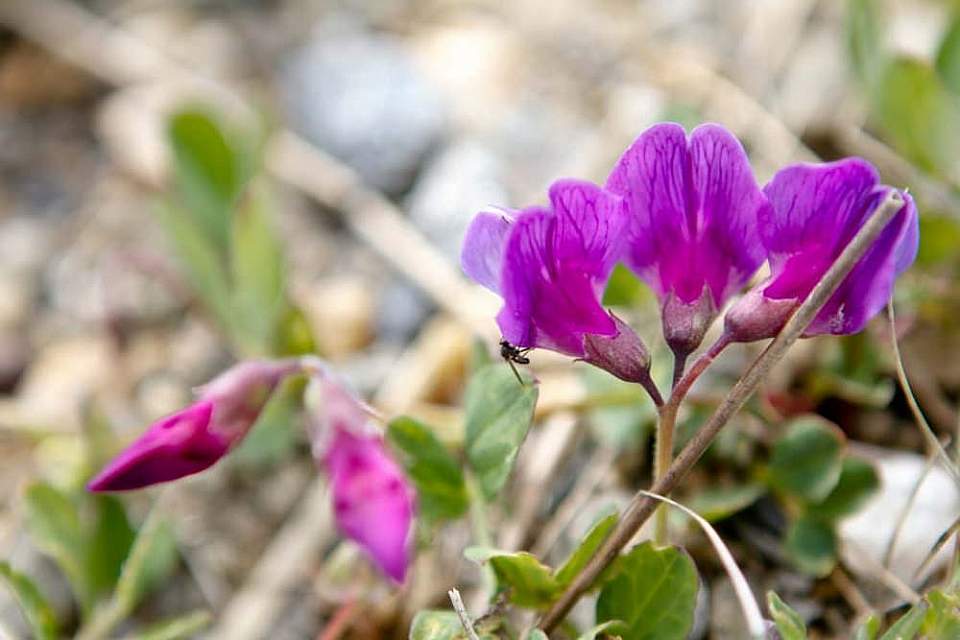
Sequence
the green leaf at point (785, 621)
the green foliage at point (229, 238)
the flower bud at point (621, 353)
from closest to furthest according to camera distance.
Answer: the green leaf at point (785, 621) → the flower bud at point (621, 353) → the green foliage at point (229, 238)

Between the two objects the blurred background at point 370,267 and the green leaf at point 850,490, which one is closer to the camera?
the green leaf at point 850,490

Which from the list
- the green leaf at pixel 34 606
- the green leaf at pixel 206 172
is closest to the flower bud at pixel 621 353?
the green leaf at pixel 34 606

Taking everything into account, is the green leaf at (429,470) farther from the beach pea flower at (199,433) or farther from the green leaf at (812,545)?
the green leaf at (812,545)

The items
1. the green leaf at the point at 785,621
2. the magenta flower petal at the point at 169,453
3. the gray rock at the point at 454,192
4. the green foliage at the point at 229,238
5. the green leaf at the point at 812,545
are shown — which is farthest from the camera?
the gray rock at the point at 454,192

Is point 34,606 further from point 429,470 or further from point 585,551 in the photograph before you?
point 585,551

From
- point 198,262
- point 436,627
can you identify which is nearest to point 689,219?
point 436,627

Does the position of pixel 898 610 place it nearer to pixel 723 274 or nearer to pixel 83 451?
pixel 723 274

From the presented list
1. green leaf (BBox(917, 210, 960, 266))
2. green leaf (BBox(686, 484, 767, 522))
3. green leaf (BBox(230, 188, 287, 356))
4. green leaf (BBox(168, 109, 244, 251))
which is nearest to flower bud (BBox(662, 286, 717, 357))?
green leaf (BBox(686, 484, 767, 522))

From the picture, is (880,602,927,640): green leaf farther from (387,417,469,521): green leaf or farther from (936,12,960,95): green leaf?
(936,12,960,95): green leaf
